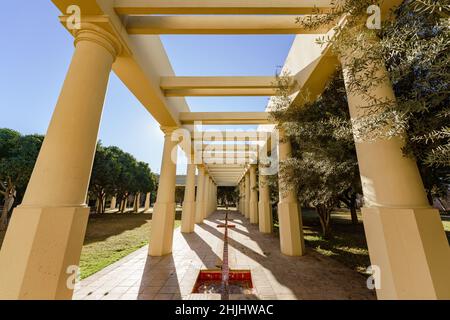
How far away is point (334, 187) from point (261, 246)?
4.88 m

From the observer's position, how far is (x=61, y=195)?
2525 mm

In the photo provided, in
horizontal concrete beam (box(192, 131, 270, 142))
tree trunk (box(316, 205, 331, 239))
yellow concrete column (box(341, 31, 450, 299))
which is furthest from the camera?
horizontal concrete beam (box(192, 131, 270, 142))

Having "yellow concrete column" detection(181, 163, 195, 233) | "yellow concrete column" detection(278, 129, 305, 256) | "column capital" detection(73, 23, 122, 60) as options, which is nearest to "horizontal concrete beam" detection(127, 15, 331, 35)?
"column capital" detection(73, 23, 122, 60)

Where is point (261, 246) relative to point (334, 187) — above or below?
below

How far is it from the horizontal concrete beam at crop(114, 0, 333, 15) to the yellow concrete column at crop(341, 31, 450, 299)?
1.82 meters

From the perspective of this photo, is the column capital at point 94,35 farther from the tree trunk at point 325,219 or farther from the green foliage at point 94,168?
the green foliage at point 94,168

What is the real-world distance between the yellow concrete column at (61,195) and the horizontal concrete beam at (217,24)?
1096mm

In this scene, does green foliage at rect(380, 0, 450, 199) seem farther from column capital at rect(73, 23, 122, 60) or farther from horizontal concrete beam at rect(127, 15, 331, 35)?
column capital at rect(73, 23, 122, 60)

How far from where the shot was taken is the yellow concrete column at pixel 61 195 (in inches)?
88.1

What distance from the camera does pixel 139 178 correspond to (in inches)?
1019

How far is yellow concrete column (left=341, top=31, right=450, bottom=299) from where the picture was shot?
2.15 m
